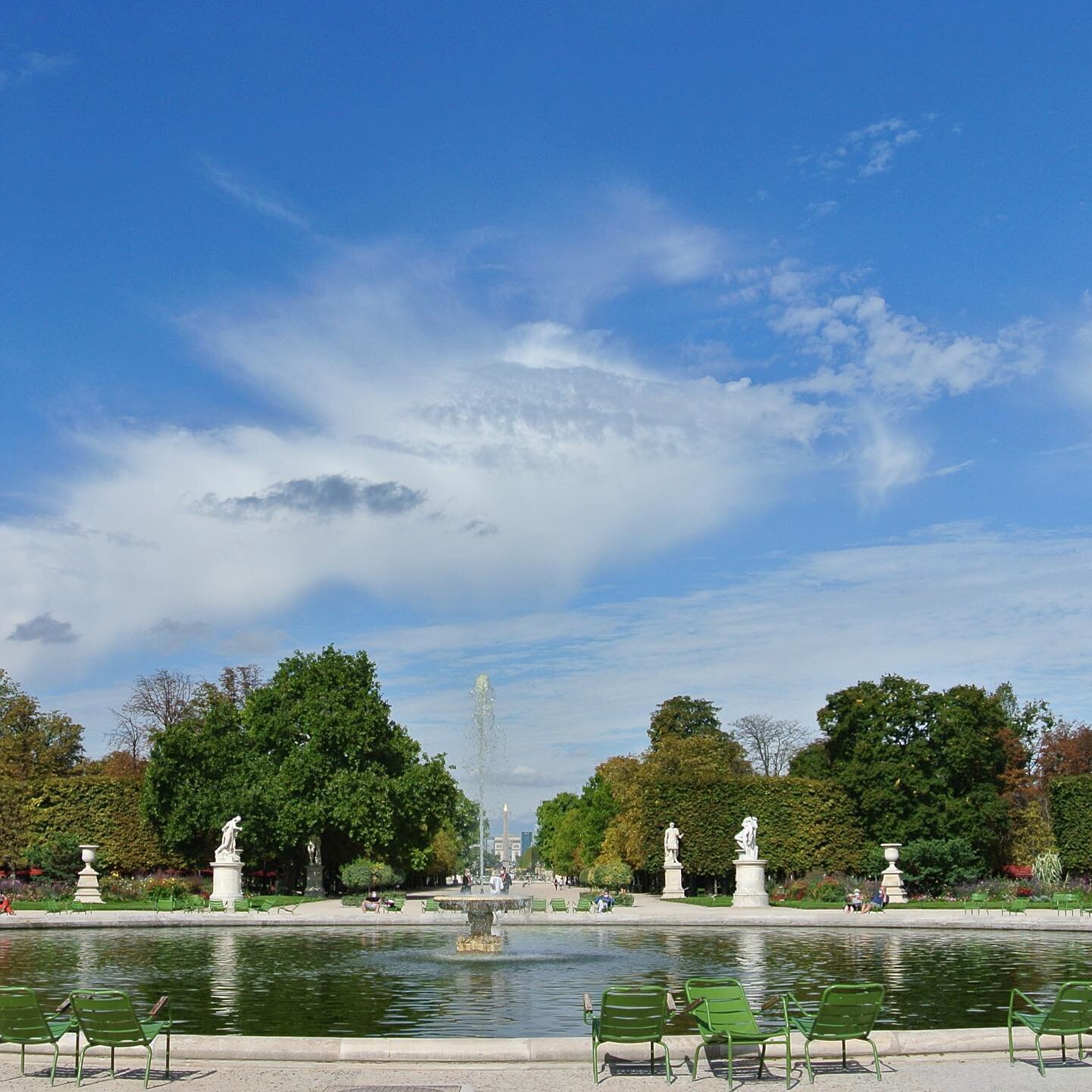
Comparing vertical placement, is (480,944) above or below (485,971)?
below

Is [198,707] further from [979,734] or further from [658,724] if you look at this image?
[979,734]

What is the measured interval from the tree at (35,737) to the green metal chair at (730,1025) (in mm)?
55368

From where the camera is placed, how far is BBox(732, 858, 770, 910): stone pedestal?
41.6 meters

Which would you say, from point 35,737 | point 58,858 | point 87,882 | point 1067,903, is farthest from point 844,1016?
point 35,737

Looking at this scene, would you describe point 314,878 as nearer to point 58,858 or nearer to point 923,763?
point 58,858

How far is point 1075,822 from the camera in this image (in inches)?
1896

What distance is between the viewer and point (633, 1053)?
11578mm

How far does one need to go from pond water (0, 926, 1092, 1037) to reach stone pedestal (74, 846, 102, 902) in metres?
12.4

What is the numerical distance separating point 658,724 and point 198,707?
1342 inches

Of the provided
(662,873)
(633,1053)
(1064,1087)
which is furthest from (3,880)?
(1064,1087)

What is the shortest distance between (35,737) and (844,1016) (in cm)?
6242

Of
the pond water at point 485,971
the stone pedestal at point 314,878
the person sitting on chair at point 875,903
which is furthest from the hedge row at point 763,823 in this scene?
the pond water at point 485,971

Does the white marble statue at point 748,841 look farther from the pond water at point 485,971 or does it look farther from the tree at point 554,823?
the tree at point 554,823

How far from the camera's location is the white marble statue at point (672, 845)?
48.8 metres
